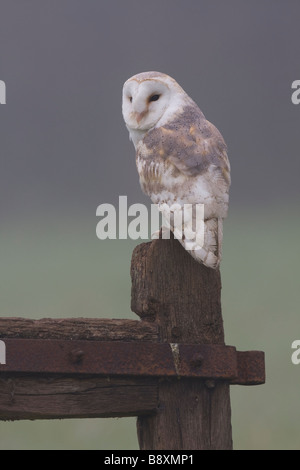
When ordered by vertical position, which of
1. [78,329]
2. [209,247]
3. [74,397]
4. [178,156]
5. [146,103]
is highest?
[146,103]

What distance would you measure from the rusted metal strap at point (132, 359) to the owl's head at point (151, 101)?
79 centimetres

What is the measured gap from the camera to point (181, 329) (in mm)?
1834

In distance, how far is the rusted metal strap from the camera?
5.22ft

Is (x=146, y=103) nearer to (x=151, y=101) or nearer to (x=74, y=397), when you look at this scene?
(x=151, y=101)

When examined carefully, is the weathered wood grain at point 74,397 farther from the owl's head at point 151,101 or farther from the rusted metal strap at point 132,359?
the owl's head at point 151,101

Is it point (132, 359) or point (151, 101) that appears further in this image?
point (151, 101)

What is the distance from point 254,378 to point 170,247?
1.35 ft

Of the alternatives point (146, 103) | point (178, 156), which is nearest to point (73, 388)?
point (178, 156)

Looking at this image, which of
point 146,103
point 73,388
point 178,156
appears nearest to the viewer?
point 73,388

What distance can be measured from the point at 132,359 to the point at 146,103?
2.96 feet

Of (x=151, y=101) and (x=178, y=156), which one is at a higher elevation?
(x=151, y=101)

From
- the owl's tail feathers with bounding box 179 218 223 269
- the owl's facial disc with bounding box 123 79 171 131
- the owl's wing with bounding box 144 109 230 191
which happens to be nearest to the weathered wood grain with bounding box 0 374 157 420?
the owl's tail feathers with bounding box 179 218 223 269
